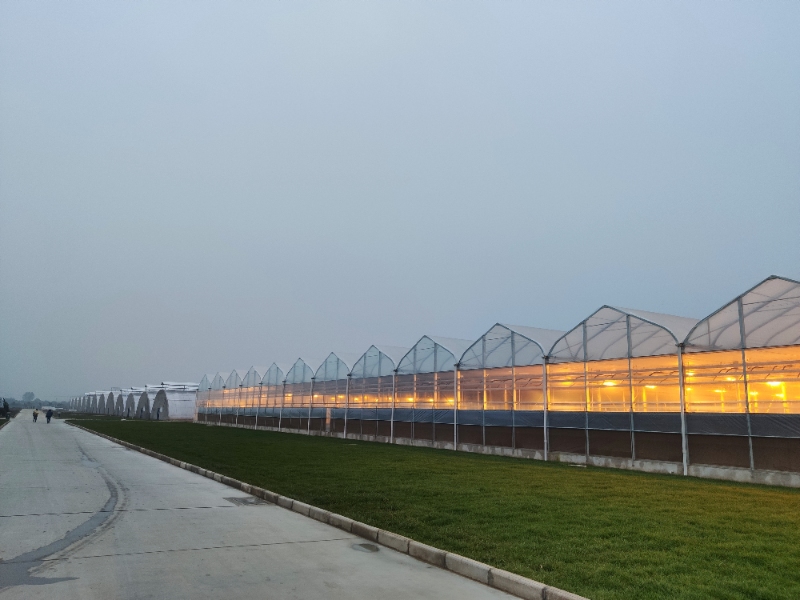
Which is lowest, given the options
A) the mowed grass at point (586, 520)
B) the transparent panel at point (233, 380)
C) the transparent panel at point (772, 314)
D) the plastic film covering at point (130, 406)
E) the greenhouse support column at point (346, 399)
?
the plastic film covering at point (130, 406)

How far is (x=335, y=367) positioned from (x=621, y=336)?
2491 centimetres

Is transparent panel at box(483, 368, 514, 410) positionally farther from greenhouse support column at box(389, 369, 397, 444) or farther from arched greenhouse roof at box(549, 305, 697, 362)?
greenhouse support column at box(389, 369, 397, 444)

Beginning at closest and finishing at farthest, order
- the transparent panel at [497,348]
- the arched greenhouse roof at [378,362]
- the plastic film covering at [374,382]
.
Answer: the transparent panel at [497,348]
the plastic film covering at [374,382]
the arched greenhouse roof at [378,362]

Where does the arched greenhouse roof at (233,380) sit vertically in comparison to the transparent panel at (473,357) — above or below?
below

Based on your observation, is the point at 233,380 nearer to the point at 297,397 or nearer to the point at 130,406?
the point at 297,397

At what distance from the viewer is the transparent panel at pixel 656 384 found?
21.4m

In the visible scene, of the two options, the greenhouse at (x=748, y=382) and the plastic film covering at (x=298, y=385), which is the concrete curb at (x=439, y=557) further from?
the plastic film covering at (x=298, y=385)

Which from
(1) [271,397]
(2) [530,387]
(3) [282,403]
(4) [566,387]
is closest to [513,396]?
(2) [530,387]

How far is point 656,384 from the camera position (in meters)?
22.0

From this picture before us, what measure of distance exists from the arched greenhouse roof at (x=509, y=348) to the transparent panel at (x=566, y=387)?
948 mm

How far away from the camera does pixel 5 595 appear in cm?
619

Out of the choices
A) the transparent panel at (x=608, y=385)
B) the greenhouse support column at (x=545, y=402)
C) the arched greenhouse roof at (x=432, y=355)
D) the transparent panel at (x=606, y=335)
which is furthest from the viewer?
the arched greenhouse roof at (x=432, y=355)

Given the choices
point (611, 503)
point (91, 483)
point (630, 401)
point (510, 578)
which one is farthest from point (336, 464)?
point (510, 578)

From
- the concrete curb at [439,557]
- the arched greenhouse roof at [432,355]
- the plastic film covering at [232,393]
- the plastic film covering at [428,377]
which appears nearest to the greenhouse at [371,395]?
the plastic film covering at [428,377]
